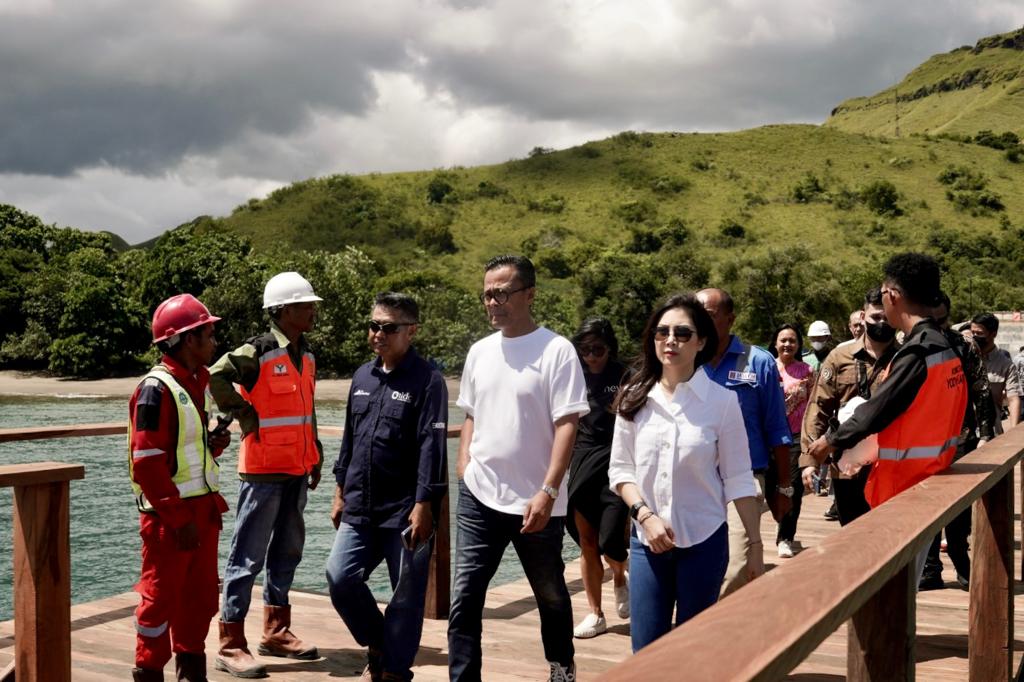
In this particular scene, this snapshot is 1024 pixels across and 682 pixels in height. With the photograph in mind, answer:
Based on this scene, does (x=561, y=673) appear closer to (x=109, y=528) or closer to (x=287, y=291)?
(x=287, y=291)

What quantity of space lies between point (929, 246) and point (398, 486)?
8583 cm

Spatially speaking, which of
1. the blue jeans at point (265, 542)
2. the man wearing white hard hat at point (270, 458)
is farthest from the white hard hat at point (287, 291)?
the blue jeans at point (265, 542)

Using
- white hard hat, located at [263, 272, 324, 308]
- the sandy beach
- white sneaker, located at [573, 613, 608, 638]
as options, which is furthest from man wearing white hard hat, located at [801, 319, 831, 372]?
the sandy beach

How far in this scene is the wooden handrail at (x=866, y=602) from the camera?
1.26m

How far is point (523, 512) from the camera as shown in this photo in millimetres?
3732

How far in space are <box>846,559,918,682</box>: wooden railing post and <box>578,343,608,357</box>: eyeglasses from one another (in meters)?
3.21

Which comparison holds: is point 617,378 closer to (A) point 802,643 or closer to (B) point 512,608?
(B) point 512,608

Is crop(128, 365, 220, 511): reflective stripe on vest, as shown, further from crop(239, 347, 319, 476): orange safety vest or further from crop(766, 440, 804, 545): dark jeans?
crop(766, 440, 804, 545): dark jeans

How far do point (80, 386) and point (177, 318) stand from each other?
4480 centimetres

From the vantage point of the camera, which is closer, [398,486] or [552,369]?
[552,369]

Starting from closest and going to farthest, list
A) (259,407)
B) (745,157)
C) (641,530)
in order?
(641,530) < (259,407) < (745,157)

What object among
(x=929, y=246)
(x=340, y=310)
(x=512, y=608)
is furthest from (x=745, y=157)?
(x=512, y=608)

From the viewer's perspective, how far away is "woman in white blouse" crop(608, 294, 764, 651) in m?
3.37

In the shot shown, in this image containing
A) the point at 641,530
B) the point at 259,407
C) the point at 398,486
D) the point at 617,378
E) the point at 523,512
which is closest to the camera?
the point at 641,530
